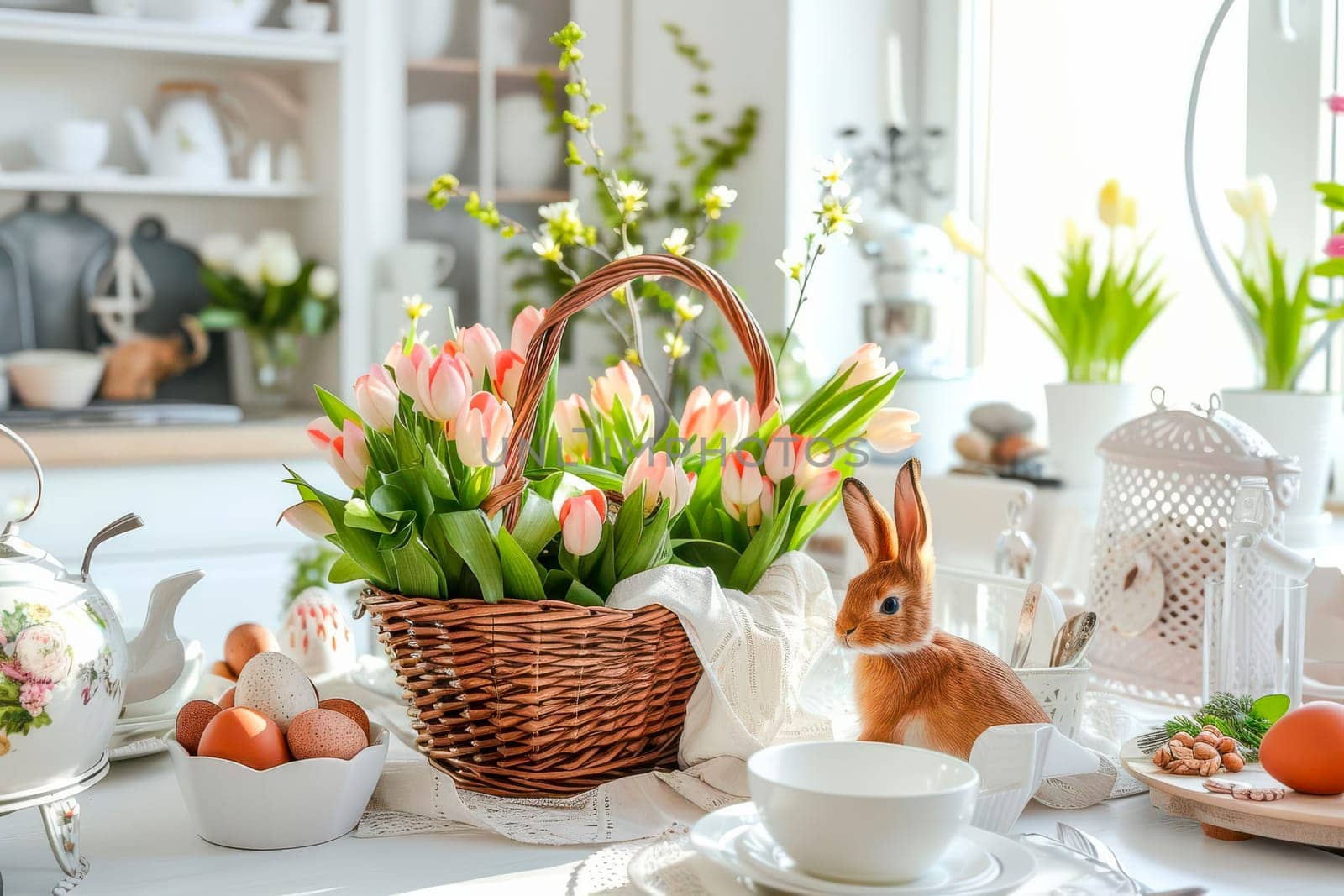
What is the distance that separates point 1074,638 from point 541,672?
343 millimetres

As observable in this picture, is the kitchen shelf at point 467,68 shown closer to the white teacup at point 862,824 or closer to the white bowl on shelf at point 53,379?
the white bowl on shelf at point 53,379

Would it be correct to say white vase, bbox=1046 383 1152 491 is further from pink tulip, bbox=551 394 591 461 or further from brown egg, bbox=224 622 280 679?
brown egg, bbox=224 622 280 679

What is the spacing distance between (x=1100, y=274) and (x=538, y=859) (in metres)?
1.84

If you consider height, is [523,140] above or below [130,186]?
above

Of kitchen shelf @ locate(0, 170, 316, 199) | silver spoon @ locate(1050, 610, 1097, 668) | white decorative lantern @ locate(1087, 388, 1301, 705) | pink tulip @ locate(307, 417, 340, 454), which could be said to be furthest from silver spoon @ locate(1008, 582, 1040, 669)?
kitchen shelf @ locate(0, 170, 316, 199)

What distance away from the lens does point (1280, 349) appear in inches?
64.4

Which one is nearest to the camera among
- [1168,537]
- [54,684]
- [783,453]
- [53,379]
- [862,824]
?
[862,824]

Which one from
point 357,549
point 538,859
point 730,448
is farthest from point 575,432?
point 538,859

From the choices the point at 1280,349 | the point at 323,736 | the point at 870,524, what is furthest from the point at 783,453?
the point at 1280,349

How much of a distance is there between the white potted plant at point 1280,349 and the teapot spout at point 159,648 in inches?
45.1

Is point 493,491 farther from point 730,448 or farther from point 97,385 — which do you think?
point 97,385

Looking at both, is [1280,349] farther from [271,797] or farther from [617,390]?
[271,797]

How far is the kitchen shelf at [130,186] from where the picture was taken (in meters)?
2.53

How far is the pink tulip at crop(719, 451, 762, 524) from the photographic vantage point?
2.82 ft
